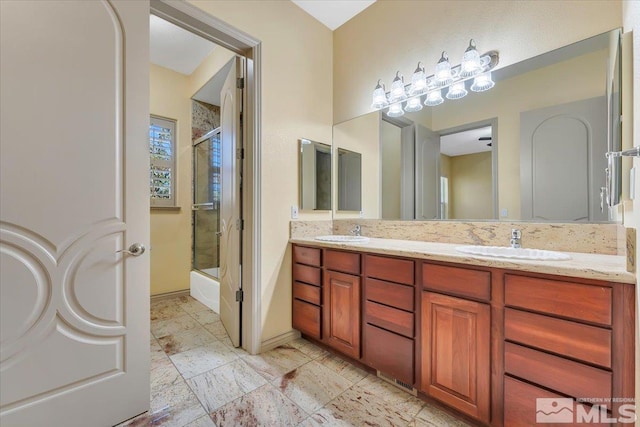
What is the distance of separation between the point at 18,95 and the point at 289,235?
1.65 meters

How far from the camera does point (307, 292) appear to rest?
212cm

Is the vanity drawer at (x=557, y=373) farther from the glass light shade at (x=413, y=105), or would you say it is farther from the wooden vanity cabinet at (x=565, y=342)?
the glass light shade at (x=413, y=105)

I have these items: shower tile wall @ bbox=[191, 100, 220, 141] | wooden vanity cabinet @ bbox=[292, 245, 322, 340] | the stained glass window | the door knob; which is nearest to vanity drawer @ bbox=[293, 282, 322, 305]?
wooden vanity cabinet @ bbox=[292, 245, 322, 340]

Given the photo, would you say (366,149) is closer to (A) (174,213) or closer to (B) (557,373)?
(B) (557,373)

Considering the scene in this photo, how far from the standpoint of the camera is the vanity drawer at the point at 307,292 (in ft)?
6.68

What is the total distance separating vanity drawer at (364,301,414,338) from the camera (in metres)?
1.50

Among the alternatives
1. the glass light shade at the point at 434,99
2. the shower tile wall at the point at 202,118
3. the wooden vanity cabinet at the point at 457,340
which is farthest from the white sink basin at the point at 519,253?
the shower tile wall at the point at 202,118

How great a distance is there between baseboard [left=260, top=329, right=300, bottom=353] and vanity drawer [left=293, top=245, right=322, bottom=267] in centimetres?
61

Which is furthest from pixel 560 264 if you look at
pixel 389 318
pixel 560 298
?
pixel 389 318

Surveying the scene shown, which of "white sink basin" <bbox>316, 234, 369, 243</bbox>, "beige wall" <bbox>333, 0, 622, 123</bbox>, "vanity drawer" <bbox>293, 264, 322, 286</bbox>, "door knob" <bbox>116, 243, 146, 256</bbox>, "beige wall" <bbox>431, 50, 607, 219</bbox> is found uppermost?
"beige wall" <bbox>333, 0, 622, 123</bbox>

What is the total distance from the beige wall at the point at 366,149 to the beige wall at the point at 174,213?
6.66 feet

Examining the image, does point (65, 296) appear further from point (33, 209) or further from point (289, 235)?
point (289, 235)

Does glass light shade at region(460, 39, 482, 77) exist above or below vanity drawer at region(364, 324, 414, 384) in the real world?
above

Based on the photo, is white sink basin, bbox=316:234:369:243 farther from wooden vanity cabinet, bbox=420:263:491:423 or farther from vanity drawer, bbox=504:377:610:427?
vanity drawer, bbox=504:377:610:427
